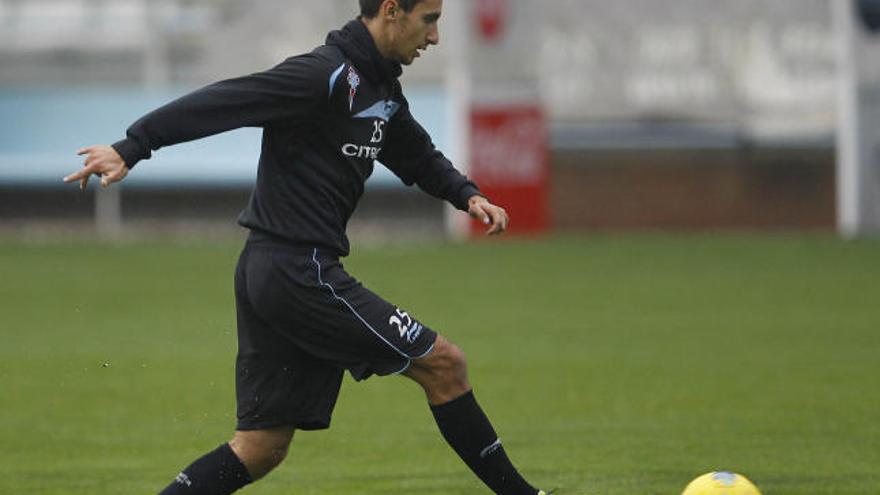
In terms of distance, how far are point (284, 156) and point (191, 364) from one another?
750cm

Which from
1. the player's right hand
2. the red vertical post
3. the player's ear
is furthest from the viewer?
the red vertical post

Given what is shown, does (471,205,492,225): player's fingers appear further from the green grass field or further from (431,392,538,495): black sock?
the green grass field

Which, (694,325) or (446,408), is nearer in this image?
(446,408)

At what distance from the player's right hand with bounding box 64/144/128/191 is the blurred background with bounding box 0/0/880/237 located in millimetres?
23299

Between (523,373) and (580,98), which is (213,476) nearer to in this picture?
(523,373)

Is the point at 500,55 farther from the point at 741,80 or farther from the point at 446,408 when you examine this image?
the point at 446,408

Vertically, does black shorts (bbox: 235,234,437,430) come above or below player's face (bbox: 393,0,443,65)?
below

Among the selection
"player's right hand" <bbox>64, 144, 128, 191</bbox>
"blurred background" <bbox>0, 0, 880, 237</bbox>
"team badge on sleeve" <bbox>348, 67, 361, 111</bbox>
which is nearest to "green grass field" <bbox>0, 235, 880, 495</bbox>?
"team badge on sleeve" <bbox>348, 67, 361, 111</bbox>

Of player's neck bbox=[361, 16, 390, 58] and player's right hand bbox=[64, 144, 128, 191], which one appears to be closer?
player's right hand bbox=[64, 144, 128, 191]

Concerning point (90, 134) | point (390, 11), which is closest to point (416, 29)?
point (390, 11)

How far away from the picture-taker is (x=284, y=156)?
21.8ft

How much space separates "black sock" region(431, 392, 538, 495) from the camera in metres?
6.93

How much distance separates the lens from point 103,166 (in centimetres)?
601

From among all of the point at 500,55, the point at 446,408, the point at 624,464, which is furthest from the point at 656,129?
the point at 446,408
